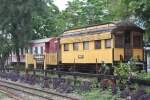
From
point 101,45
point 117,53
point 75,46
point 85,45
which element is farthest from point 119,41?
point 75,46

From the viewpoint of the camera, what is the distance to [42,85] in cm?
2275

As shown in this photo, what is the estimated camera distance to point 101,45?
27234mm

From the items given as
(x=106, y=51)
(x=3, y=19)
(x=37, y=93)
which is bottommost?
(x=37, y=93)

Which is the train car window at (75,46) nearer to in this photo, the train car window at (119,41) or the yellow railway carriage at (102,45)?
the yellow railway carriage at (102,45)

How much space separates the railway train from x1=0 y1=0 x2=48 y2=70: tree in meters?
8.53

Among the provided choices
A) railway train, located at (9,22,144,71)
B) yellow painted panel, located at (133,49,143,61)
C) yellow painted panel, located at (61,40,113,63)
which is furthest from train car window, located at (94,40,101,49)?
yellow painted panel, located at (133,49,143,61)

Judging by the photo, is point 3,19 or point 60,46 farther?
point 3,19

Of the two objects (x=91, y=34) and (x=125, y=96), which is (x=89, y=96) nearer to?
(x=125, y=96)

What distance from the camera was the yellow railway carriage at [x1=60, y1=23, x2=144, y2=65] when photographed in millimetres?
26438

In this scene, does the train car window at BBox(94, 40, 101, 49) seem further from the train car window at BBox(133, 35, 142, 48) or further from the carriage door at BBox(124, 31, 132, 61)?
the train car window at BBox(133, 35, 142, 48)

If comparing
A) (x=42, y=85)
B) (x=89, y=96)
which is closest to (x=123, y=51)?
(x=42, y=85)

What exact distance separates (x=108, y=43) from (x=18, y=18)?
1788cm

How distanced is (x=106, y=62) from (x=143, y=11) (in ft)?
35.9

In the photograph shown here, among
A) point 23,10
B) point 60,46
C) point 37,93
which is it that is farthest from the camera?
point 23,10
